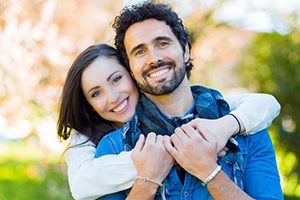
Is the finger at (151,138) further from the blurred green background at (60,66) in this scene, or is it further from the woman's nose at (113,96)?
the blurred green background at (60,66)

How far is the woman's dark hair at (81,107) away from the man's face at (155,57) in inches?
12.1

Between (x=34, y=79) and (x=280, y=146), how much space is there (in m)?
3.13

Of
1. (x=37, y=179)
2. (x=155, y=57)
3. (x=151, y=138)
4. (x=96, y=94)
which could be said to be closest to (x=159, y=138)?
(x=151, y=138)

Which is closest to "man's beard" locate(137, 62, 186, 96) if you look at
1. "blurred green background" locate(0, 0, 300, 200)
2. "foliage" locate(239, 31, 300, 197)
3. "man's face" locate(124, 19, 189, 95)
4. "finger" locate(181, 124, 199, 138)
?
"man's face" locate(124, 19, 189, 95)

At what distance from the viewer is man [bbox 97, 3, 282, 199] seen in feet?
8.69

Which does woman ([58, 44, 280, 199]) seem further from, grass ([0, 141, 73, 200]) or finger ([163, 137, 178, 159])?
grass ([0, 141, 73, 200])

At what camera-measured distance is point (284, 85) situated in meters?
7.61

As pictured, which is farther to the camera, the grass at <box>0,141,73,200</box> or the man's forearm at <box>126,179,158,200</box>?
the grass at <box>0,141,73,200</box>

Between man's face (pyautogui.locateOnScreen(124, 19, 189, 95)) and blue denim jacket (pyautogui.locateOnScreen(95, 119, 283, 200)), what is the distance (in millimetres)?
241

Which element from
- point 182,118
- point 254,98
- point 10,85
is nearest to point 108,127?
point 182,118

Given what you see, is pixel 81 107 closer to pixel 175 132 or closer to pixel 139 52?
pixel 139 52

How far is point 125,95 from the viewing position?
316cm

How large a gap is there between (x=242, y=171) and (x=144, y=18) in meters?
0.85

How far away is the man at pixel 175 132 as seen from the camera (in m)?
2.65
